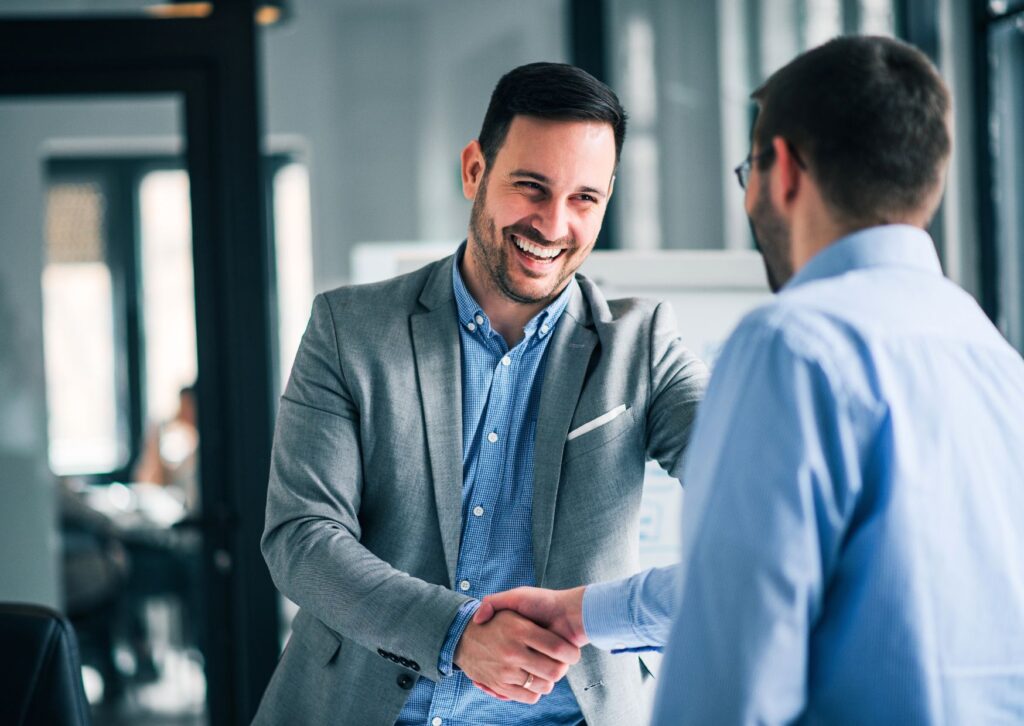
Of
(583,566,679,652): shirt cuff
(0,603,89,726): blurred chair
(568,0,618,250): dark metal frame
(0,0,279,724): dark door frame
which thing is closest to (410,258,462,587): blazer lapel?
(583,566,679,652): shirt cuff

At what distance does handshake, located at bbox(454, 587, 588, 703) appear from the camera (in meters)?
1.35

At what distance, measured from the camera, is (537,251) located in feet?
5.16

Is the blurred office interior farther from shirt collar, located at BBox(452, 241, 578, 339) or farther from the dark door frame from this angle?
shirt collar, located at BBox(452, 241, 578, 339)

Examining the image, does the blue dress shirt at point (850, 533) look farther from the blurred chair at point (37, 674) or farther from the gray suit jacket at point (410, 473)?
the blurred chair at point (37, 674)

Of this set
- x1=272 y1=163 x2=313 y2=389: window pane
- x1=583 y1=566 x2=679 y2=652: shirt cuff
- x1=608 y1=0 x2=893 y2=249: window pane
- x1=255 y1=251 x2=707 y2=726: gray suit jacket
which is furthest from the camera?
x1=272 y1=163 x2=313 y2=389: window pane

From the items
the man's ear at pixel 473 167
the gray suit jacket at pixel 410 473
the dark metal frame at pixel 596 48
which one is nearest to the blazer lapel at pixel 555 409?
the gray suit jacket at pixel 410 473

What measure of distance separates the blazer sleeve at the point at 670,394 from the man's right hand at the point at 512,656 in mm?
326

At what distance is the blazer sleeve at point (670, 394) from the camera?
1.55 metres

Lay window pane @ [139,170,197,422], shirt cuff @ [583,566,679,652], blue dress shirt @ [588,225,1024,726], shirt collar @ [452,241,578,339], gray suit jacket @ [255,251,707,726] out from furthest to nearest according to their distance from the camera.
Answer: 1. window pane @ [139,170,197,422]
2. shirt collar @ [452,241,578,339]
3. gray suit jacket @ [255,251,707,726]
4. shirt cuff @ [583,566,679,652]
5. blue dress shirt @ [588,225,1024,726]

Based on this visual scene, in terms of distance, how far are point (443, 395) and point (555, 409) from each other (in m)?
0.16

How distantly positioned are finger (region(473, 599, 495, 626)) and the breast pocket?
255mm

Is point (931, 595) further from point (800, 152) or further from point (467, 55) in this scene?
point (467, 55)

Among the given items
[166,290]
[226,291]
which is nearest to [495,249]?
[226,291]

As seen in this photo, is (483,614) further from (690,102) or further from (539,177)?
(690,102)
